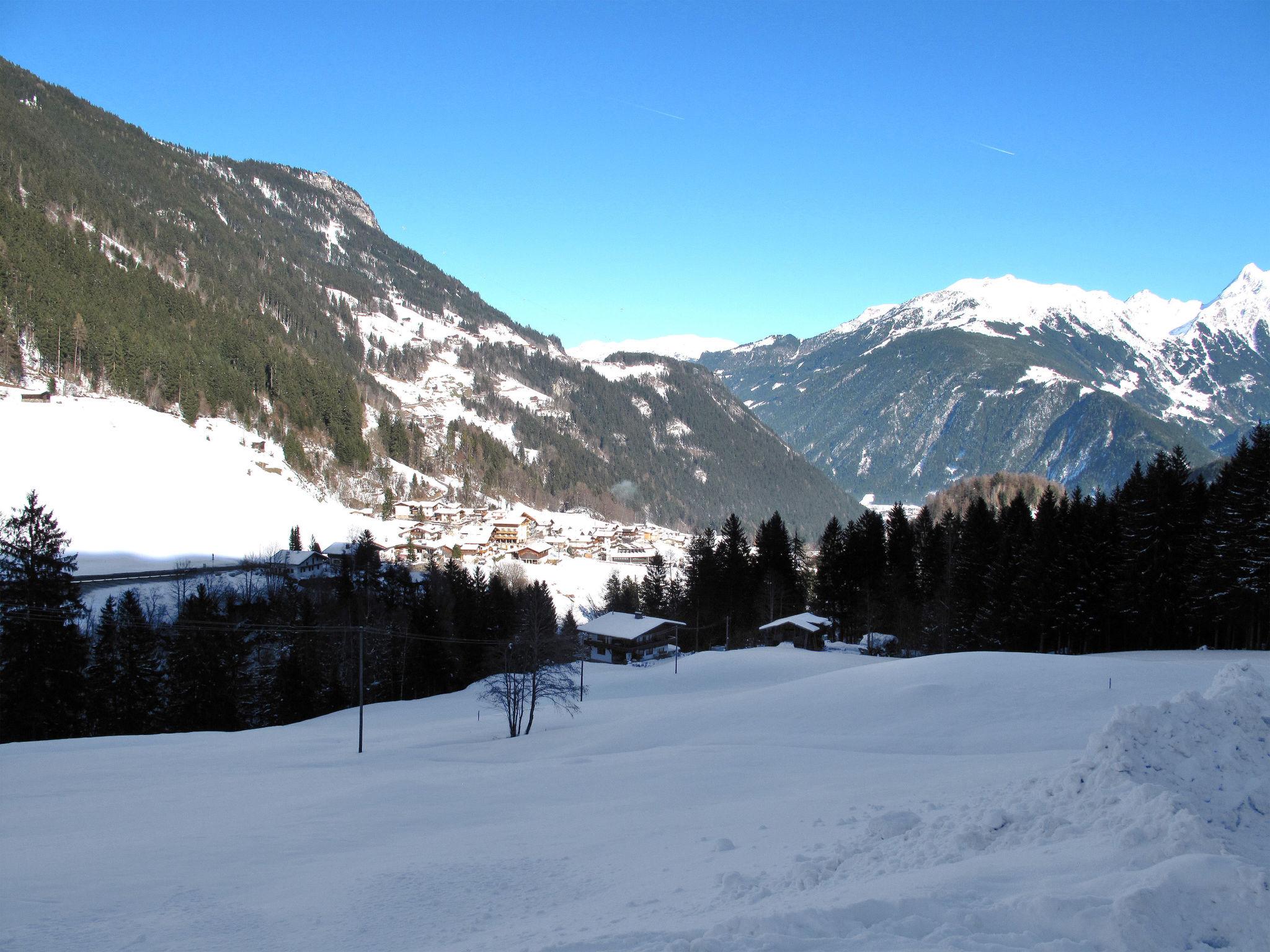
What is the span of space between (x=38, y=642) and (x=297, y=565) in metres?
38.1

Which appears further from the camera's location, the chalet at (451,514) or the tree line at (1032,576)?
the chalet at (451,514)

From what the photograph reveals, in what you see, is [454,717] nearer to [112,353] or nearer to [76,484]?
[76,484]

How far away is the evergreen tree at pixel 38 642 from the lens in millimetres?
31609

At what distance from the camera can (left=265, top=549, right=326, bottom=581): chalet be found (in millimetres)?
66188

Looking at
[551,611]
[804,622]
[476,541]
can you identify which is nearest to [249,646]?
[551,611]

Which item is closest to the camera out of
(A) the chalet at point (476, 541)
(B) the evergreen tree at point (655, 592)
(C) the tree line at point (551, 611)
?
(C) the tree line at point (551, 611)

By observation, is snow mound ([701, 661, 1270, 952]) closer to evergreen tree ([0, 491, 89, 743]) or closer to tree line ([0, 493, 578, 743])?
tree line ([0, 493, 578, 743])

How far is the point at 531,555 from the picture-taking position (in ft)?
373

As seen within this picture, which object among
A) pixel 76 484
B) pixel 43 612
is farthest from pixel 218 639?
pixel 76 484

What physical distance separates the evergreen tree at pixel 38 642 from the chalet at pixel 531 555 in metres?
78.0

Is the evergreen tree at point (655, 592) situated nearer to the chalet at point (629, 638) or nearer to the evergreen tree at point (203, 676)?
the chalet at point (629, 638)

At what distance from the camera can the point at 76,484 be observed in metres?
73.3

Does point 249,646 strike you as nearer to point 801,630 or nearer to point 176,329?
point 801,630

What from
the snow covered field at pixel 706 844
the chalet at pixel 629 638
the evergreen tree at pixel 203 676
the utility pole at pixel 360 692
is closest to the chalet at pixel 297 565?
the utility pole at pixel 360 692
